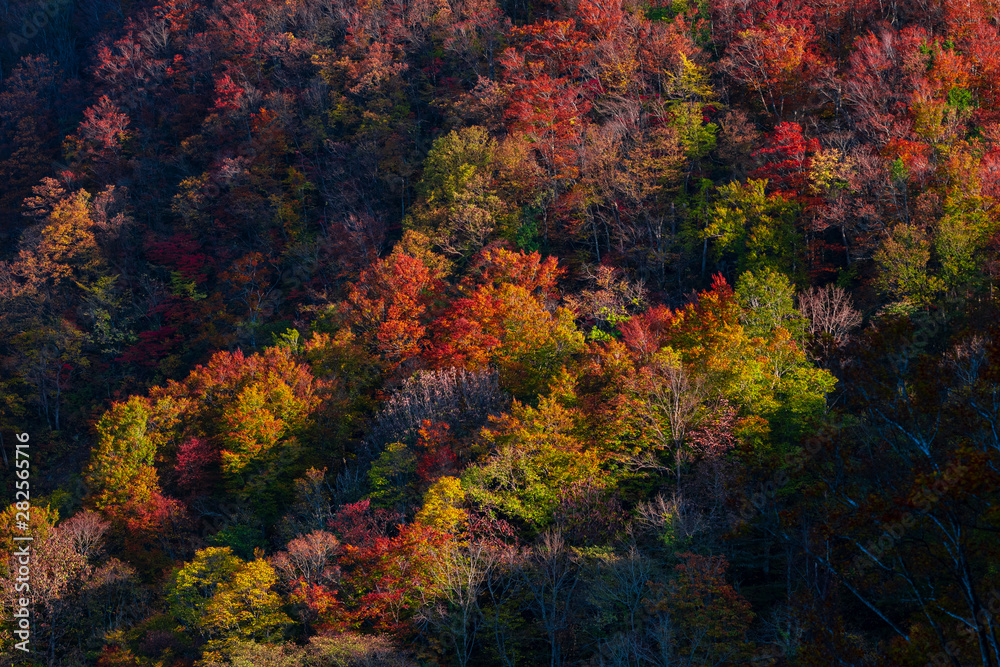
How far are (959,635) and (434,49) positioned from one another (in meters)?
63.7

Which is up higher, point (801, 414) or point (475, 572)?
point (801, 414)

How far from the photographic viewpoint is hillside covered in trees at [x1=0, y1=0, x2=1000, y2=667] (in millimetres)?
23812

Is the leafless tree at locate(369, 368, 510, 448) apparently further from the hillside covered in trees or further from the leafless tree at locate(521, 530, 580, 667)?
the leafless tree at locate(521, 530, 580, 667)

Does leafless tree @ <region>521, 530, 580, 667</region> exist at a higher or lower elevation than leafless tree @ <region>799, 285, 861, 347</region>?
lower

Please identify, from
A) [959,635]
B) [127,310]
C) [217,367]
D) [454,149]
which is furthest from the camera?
[127,310]

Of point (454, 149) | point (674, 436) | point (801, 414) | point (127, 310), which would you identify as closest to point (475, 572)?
point (674, 436)

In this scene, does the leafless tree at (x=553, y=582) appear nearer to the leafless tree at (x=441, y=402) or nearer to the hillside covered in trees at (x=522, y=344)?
the hillside covered in trees at (x=522, y=344)

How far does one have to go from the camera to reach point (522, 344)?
4138 centimetres

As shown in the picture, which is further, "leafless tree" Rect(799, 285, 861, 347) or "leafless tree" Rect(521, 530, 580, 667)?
"leafless tree" Rect(799, 285, 861, 347)

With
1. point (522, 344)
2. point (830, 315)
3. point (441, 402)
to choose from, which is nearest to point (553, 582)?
point (441, 402)

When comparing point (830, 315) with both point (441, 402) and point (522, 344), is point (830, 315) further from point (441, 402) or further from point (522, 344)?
point (441, 402)

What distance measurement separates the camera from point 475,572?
2923 centimetres

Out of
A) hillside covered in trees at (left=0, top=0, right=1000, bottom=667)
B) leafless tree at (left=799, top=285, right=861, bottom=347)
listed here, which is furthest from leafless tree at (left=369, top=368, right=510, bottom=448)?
leafless tree at (left=799, top=285, right=861, bottom=347)

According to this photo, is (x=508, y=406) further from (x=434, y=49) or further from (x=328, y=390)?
(x=434, y=49)
